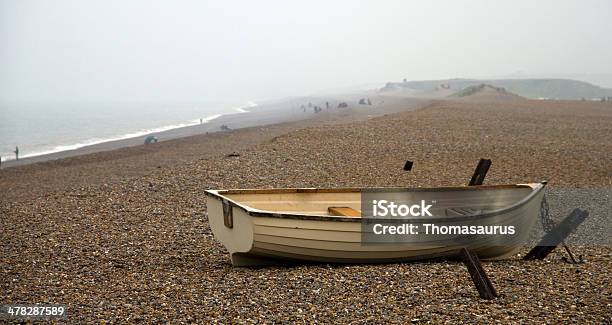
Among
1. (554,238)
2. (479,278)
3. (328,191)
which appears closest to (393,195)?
(328,191)

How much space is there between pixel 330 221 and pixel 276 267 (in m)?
1.47

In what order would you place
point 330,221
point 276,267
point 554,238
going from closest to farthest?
1. point 330,221
2. point 276,267
3. point 554,238

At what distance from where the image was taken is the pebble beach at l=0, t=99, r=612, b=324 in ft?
25.4

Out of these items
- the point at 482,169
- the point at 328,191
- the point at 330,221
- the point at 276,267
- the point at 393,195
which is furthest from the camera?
the point at 482,169

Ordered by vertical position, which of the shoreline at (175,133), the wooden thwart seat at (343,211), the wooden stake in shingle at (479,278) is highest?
the wooden thwart seat at (343,211)

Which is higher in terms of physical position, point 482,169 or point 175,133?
point 482,169

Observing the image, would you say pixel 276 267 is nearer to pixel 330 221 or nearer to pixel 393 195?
pixel 330 221

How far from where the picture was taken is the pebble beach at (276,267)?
7738mm

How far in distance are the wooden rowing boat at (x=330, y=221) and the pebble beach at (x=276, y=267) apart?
278 mm

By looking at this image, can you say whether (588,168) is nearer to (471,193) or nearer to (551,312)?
(471,193)

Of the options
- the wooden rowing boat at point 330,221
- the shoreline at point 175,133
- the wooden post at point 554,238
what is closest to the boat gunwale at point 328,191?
the wooden rowing boat at point 330,221

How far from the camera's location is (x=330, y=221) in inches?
360

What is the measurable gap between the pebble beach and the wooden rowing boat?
278 mm

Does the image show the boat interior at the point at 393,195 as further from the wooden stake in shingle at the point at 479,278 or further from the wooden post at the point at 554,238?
the wooden stake in shingle at the point at 479,278
